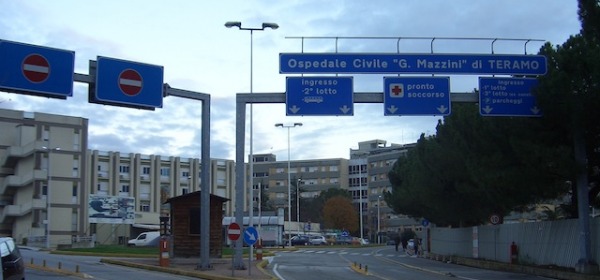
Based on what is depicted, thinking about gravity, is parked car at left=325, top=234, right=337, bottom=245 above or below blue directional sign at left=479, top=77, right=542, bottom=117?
below

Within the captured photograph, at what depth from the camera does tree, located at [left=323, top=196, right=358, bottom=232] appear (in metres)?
119

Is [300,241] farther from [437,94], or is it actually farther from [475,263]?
[437,94]

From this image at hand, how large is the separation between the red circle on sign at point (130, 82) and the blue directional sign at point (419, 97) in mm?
8534

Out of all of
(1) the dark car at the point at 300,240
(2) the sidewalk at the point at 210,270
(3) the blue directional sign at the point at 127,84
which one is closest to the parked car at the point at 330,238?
(1) the dark car at the point at 300,240

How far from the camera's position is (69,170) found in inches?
3228

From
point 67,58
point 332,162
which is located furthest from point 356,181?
point 67,58

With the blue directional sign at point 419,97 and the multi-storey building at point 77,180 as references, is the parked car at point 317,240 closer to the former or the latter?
the multi-storey building at point 77,180

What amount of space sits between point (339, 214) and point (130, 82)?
9628 cm

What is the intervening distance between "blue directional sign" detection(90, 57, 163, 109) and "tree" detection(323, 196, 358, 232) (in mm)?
94872

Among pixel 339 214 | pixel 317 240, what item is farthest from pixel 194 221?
pixel 339 214

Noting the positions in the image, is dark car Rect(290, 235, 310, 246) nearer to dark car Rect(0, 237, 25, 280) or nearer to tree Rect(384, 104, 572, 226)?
tree Rect(384, 104, 572, 226)

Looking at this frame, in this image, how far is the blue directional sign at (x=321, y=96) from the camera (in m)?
26.1

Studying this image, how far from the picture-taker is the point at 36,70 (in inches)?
858

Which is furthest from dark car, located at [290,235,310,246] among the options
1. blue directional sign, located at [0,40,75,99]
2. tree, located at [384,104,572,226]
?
blue directional sign, located at [0,40,75,99]
